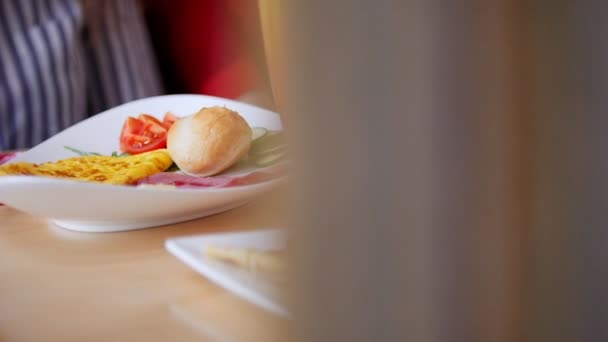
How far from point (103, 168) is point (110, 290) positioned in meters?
0.16

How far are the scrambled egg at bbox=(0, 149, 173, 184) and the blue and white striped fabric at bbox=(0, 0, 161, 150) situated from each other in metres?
0.68

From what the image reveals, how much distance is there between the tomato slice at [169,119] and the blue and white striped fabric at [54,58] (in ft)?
2.01

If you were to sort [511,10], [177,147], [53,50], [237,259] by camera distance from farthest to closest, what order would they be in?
[53,50] → [177,147] → [237,259] → [511,10]

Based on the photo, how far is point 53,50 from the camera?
3.59 ft

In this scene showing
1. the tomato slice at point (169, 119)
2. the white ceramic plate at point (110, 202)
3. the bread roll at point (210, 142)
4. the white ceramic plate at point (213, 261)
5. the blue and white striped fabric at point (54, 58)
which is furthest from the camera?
the blue and white striped fabric at point (54, 58)

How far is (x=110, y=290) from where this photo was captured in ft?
0.97

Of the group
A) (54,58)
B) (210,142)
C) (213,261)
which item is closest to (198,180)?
(210,142)

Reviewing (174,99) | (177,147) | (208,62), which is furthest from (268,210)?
(208,62)

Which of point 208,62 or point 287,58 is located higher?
point 287,58

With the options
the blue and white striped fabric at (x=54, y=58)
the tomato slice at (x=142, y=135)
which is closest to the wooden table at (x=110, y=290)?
the tomato slice at (x=142, y=135)

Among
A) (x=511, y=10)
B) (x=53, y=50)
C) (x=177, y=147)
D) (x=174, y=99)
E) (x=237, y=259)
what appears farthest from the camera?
(x=53, y=50)

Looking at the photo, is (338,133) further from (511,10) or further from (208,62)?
(208,62)

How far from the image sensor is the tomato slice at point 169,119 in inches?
22.0

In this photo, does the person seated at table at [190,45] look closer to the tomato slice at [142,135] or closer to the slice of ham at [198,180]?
the tomato slice at [142,135]
